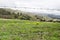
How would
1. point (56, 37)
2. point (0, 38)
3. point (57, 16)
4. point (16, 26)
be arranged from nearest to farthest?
point (0, 38), point (56, 37), point (16, 26), point (57, 16)

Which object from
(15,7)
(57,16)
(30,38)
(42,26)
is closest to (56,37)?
(30,38)

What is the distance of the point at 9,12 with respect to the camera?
1038 cm

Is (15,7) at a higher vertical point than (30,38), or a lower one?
higher

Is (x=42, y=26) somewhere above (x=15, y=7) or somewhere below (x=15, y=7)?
below

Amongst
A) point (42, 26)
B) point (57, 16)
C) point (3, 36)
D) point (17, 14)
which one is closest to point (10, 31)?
point (3, 36)

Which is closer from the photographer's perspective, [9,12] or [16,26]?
[16,26]

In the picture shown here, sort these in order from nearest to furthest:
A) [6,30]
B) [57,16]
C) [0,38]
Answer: [0,38]
[6,30]
[57,16]

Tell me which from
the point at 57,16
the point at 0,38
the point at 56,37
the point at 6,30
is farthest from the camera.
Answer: the point at 57,16

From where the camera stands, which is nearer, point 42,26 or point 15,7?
point 42,26

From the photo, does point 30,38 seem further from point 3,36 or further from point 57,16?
point 57,16

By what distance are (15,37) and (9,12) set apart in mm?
4407

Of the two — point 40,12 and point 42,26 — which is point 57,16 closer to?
point 40,12

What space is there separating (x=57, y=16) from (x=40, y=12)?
43.2 inches

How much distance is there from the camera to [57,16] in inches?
401
